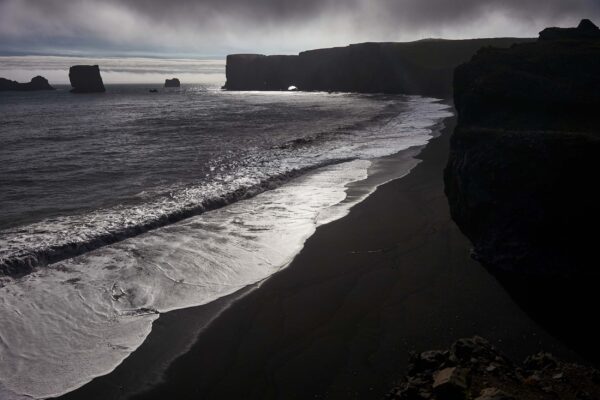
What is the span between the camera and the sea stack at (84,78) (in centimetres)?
14662

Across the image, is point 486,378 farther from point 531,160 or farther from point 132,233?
point 132,233

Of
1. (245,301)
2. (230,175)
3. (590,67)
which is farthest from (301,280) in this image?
(230,175)

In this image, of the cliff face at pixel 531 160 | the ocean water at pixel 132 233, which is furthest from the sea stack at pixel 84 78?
the cliff face at pixel 531 160

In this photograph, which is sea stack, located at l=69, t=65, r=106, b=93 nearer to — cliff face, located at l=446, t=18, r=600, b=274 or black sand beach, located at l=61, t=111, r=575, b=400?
cliff face, located at l=446, t=18, r=600, b=274

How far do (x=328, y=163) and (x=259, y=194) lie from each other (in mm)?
5069

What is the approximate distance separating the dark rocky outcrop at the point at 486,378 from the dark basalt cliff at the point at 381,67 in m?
86.9

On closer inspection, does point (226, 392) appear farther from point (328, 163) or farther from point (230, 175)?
point (328, 163)

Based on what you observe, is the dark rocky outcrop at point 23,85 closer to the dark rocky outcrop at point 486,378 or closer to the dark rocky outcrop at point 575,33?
the dark rocky outcrop at point 575,33

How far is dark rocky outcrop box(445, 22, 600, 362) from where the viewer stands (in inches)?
215

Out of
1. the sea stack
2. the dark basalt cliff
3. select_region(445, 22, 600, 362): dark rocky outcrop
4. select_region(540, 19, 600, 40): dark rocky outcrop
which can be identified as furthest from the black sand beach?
the sea stack

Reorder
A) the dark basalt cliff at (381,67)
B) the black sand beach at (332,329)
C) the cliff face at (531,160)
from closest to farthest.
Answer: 1. the black sand beach at (332,329)
2. the cliff face at (531,160)
3. the dark basalt cliff at (381,67)

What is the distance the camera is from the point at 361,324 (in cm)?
527

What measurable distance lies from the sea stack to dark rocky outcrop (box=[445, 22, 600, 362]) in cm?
16431

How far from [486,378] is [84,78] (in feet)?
555
